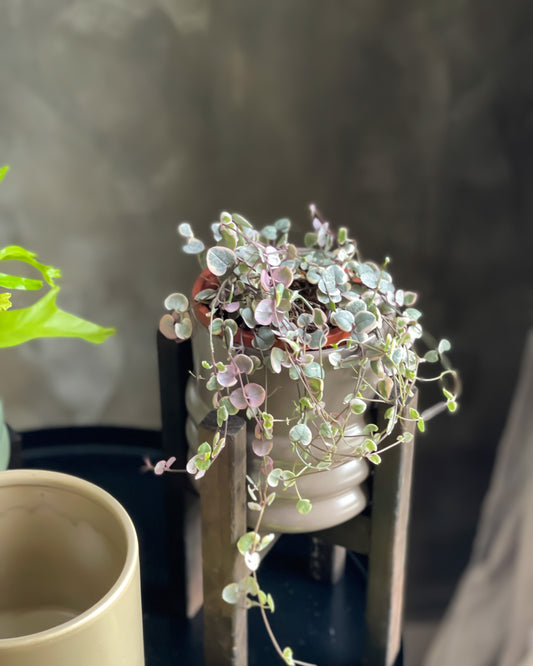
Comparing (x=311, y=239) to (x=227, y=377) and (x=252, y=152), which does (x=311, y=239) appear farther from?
(x=252, y=152)

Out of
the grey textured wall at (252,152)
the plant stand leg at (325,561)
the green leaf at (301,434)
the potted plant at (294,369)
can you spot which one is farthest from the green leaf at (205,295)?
the grey textured wall at (252,152)

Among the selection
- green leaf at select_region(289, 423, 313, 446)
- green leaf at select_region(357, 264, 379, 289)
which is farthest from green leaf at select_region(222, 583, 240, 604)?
green leaf at select_region(357, 264, 379, 289)

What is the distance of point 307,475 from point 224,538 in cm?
7

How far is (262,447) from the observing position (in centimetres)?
47

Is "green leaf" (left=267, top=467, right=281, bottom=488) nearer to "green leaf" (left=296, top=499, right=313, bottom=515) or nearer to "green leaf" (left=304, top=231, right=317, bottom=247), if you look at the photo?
"green leaf" (left=296, top=499, right=313, bottom=515)

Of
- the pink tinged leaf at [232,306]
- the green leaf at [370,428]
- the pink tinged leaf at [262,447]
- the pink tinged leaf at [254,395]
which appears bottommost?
the pink tinged leaf at [262,447]

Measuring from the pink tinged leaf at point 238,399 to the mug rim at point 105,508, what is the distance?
0.09m

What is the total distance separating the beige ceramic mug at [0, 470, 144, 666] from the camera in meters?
0.37

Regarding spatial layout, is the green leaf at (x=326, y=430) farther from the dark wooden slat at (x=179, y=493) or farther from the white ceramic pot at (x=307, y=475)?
the dark wooden slat at (x=179, y=493)

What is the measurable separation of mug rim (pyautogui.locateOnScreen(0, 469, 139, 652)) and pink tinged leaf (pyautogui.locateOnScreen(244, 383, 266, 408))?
0.32 feet

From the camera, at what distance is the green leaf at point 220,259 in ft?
1.56

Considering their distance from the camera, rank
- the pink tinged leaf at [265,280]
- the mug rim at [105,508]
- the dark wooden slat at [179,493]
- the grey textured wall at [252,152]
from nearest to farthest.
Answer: the mug rim at [105,508]
the pink tinged leaf at [265,280]
the dark wooden slat at [179,493]
the grey textured wall at [252,152]

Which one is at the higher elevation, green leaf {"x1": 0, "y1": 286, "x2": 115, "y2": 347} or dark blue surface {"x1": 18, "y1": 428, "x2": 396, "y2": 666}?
green leaf {"x1": 0, "y1": 286, "x2": 115, "y2": 347}

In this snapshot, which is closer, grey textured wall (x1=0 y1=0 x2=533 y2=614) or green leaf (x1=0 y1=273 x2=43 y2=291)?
green leaf (x1=0 y1=273 x2=43 y2=291)
